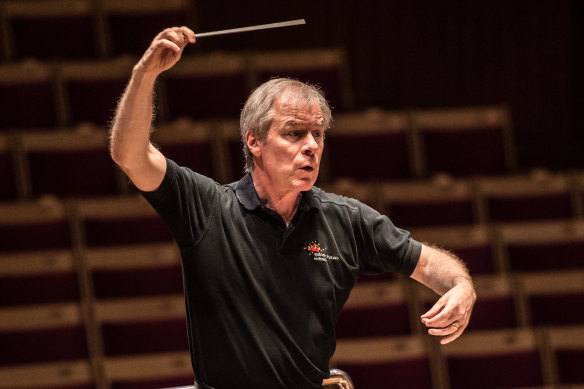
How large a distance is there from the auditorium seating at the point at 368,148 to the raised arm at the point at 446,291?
675mm

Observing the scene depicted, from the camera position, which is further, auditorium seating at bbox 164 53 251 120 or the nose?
auditorium seating at bbox 164 53 251 120

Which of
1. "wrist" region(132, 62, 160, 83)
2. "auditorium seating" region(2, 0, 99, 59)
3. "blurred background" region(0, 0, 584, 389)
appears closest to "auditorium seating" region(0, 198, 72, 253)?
"blurred background" region(0, 0, 584, 389)

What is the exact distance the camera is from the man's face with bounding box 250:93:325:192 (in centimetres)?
54

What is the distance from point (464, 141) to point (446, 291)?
791 mm

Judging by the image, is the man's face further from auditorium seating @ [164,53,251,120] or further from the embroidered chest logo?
auditorium seating @ [164,53,251,120]

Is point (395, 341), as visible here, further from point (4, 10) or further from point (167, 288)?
point (4, 10)

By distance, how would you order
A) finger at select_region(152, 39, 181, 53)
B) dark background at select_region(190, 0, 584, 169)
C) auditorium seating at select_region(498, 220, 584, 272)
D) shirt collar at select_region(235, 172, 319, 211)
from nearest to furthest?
finger at select_region(152, 39, 181, 53)
shirt collar at select_region(235, 172, 319, 211)
auditorium seating at select_region(498, 220, 584, 272)
dark background at select_region(190, 0, 584, 169)

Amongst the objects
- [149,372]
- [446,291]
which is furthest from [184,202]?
[149,372]

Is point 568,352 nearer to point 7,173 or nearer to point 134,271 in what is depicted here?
point 134,271

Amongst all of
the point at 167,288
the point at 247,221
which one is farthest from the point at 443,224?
the point at 247,221

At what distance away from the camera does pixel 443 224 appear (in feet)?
4.04

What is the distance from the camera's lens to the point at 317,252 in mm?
562

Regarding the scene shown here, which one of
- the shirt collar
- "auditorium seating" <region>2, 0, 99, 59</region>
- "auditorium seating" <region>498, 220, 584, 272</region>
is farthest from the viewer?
"auditorium seating" <region>2, 0, 99, 59</region>

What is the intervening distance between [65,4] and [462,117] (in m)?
0.68
